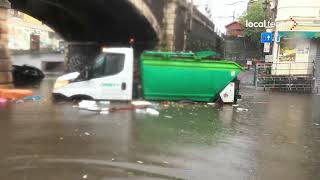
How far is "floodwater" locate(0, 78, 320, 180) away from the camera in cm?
883

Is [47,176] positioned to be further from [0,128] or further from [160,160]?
[0,128]

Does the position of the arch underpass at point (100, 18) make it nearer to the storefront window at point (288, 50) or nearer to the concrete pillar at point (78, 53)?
the concrete pillar at point (78, 53)

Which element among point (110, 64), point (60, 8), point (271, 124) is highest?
point (60, 8)

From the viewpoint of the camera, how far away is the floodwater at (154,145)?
29.0 ft

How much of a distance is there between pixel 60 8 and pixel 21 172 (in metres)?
26.7

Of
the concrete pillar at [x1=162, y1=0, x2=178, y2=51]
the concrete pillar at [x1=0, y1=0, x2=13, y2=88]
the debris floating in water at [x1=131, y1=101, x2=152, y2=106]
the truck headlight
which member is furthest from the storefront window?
the concrete pillar at [x1=0, y1=0, x2=13, y2=88]

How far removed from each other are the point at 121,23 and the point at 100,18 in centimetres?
178

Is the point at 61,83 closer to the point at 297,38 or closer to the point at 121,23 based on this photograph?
the point at 121,23

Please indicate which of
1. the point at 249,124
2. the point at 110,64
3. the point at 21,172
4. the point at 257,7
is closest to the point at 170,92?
the point at 110,64

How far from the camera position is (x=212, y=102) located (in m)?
20.1

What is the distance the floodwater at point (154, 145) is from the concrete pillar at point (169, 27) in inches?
474

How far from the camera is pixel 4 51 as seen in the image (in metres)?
20.8

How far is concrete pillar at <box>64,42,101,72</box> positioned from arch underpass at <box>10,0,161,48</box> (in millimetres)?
519

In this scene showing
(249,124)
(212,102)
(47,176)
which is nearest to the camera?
(47,176)
